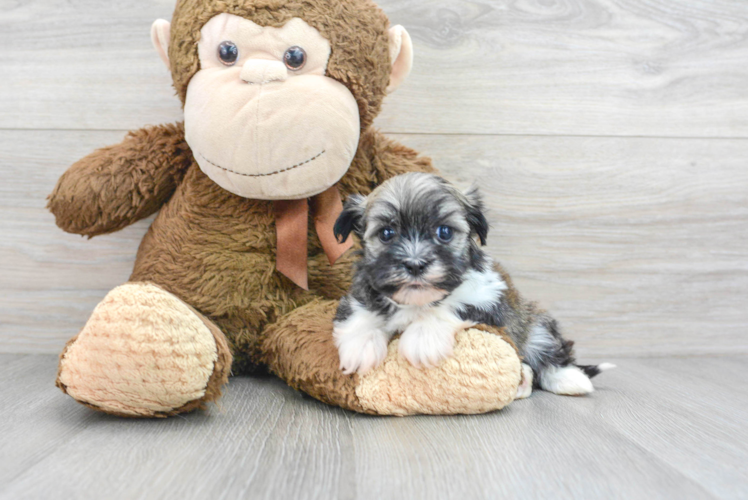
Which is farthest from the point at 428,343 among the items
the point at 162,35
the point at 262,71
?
the point at 162,35

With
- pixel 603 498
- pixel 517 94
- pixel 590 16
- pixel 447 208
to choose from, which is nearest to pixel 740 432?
pixel 603 498

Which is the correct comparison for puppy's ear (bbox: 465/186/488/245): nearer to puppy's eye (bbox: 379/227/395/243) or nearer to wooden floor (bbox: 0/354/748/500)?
puppy's eye (bbox: 379/227/395/243)

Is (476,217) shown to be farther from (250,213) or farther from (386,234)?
(250,213)

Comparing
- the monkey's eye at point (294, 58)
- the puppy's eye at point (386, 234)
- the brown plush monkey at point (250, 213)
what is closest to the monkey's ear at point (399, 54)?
the brown plush monkey at point (250, 213)

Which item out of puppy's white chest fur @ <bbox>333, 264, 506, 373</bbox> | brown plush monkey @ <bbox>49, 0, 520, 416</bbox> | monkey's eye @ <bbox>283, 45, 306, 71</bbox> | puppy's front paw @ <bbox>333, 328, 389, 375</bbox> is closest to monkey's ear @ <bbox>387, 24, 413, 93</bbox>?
brown plush monkey @ <bbox>49, 0, 520, 416</bbox>

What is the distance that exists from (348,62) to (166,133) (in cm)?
68

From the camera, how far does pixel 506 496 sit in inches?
40.6

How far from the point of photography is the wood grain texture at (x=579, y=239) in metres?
2.18

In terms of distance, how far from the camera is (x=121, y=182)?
1774mm

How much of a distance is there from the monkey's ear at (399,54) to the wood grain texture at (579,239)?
1.30ft

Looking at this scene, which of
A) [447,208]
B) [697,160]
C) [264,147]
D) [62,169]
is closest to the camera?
[447,208]

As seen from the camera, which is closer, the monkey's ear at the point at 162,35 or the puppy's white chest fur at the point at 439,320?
→ the puppy's white chest fur at the point at 439,320

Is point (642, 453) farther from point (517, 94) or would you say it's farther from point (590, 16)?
point (590, 16)

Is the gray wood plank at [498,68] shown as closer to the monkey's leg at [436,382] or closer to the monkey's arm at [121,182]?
the monkey's arm at [121,182]
